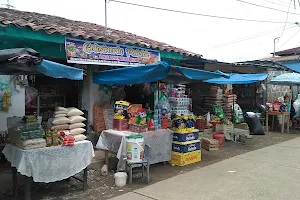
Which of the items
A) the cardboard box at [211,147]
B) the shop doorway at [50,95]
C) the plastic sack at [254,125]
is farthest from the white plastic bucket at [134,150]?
the plastic sack at [254,125]

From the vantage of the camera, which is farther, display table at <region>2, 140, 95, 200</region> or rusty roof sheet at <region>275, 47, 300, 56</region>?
rusty roof sheet at <region>275, 47, 300, 56</region>

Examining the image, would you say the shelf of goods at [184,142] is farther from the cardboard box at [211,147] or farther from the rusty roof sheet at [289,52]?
the rusty roof sheet at [289,52]

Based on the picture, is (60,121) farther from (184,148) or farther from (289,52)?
(289,52)

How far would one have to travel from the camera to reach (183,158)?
683 cm

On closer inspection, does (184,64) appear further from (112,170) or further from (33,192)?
(33,192)

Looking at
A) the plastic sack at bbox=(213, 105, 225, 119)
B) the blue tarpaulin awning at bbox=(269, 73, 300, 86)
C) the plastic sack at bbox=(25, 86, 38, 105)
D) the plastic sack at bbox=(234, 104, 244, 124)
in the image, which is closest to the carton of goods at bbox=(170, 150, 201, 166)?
the plastic sack at bbox=(25, 86, 38, 105)

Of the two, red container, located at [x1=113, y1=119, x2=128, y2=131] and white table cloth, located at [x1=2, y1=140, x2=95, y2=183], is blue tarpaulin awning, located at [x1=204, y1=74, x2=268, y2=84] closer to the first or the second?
red container, located at [x1=113, y1=119, x2=128, y2=131]

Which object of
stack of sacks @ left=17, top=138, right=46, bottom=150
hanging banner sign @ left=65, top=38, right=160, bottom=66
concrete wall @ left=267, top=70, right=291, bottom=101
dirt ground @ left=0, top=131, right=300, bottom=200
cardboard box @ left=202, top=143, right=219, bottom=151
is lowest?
dirt ground @ left=0, top=131, right=300, bottom=200

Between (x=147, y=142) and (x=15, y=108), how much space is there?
3.51 meters

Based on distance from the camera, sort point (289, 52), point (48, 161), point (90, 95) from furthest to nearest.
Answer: point (289, 52)
point (90, 95)
point (48, 161)

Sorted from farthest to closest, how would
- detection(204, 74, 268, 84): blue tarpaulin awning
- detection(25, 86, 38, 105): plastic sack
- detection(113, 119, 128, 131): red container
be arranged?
detection(204, 74, 268, 84): blue tarpaulin awning, detection(25, 86, 38, 105): plastic sack, detection(113, 119, 128, 131): red container

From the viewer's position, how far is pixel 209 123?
1115 cm

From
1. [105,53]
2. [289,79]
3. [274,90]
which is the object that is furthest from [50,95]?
[274,90]

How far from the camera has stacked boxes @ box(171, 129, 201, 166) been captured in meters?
6.84
